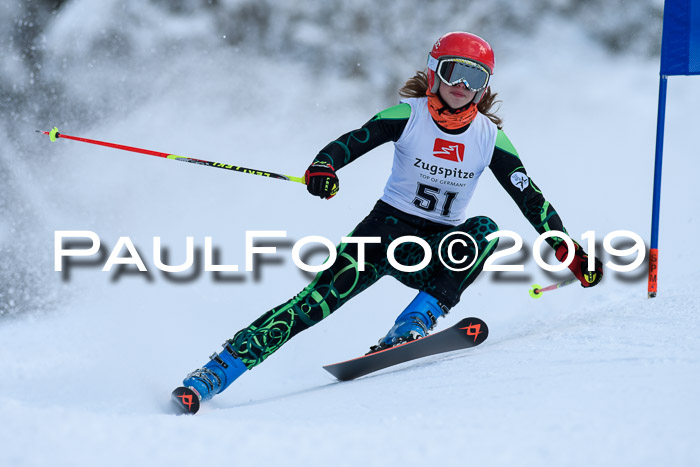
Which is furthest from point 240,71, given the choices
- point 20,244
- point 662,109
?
point 662,109

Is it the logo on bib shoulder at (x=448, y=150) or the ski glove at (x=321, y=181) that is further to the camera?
the logo on bib shoulder at (x=448, y=150)

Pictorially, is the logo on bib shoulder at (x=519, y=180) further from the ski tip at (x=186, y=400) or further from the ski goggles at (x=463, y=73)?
the ski tip at (x=186, y=400)

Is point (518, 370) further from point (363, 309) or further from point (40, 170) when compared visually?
point (40, 170)

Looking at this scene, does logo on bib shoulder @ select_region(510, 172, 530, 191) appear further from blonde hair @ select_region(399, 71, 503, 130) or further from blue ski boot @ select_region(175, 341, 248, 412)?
blue ski boot @ select_region(175, 341, 248, 412)

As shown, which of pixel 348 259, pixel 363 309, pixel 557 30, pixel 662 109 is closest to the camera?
pixel 348 259

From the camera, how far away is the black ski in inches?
104

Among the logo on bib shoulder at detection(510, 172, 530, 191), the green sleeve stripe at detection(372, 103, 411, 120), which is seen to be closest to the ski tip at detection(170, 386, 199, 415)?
the green sleeve stripe at detection(372, 103, 411, 120)

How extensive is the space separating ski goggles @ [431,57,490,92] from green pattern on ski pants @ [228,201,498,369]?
0.52m

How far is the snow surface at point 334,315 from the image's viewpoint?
5.36ft

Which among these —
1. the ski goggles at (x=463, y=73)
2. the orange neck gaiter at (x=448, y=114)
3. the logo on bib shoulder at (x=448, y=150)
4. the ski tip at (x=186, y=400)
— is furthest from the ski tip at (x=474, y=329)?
the ski tip at (x=186, y=400)

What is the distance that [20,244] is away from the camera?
20.4ft

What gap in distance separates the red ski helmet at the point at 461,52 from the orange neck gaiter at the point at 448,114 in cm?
4

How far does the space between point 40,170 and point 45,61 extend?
1.86 meters

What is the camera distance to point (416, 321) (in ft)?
9.06
